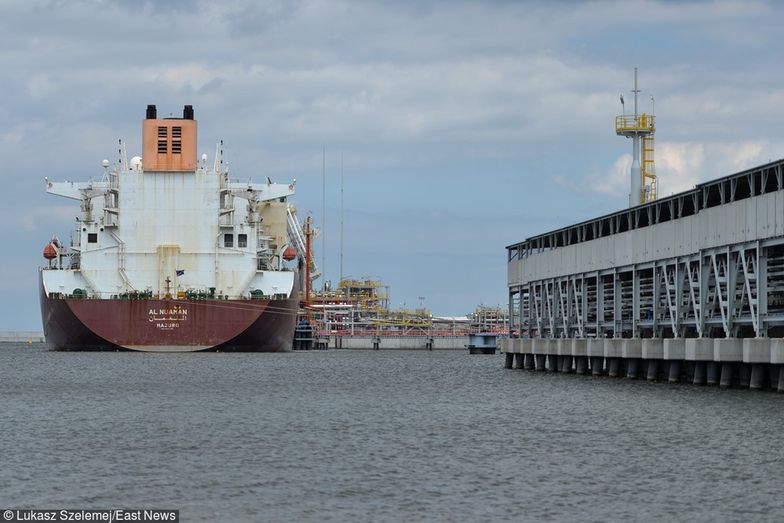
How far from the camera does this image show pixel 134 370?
248 feet

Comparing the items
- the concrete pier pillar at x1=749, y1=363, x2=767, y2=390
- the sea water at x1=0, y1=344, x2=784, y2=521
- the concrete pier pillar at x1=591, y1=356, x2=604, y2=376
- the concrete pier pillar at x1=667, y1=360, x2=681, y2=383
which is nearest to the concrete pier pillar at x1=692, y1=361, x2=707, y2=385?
the sea water at x1=0, y1=344, x2=784, y2=521

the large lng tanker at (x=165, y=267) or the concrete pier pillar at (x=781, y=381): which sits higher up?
the large lng tanker at (x=165, y=267)

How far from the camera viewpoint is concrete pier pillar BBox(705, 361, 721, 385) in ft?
175

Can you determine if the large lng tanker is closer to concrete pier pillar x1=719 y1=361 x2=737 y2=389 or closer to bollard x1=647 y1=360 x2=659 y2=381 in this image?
bollard x1=647 y1=360 x2=659 y2=381

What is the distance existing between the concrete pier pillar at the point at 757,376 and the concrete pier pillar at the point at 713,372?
3.63 m

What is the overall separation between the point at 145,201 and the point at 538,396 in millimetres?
51137

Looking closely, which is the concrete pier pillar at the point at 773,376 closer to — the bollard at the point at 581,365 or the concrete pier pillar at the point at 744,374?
the concrete pier pillar at the point at 744,374

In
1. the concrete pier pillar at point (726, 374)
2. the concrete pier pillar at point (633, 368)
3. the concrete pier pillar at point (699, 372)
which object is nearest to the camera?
the concrete pier pillar at point (726, 374)

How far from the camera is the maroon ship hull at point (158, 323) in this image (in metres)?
95.9

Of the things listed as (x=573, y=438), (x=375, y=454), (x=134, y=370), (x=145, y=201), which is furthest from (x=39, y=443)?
(x=145, y=201)

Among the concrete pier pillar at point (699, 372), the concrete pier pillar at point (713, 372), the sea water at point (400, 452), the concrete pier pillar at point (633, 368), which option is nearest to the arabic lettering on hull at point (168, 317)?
the sea water at point (400, 452)

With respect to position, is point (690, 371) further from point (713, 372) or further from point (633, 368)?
point (633, 368)

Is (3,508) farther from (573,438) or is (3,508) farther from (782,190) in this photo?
(782,190)

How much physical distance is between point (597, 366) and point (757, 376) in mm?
19764
